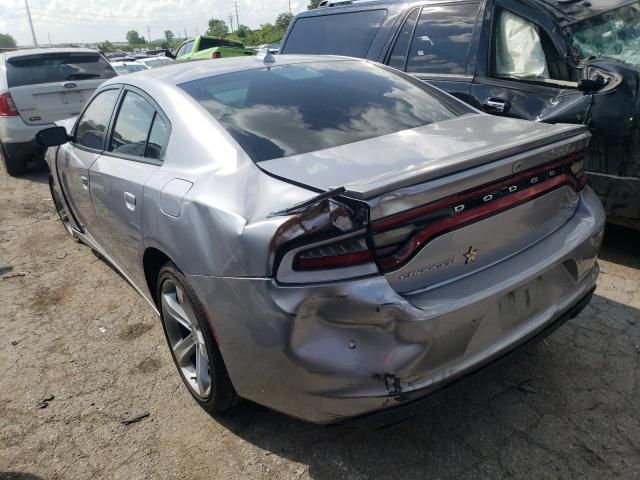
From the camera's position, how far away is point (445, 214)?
188 cm

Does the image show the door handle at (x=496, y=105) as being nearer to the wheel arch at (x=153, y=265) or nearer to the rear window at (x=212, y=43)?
the wheel arch at (x=153, y=265)

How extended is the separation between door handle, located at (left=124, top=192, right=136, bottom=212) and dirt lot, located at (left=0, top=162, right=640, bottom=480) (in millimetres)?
953

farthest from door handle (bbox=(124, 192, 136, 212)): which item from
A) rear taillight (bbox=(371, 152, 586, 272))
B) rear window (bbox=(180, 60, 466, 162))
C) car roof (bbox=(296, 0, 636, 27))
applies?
car roof (bbox=(296, 0, 636, 27))

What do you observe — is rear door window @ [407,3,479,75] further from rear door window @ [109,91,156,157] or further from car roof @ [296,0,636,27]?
rear door window @ [109,91,156,157]

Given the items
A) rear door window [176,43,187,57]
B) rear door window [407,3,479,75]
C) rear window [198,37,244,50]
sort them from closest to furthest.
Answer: rear door window [407,3,479,75] < rear window [198,37,244,50] < rear door window [176,43,187,57]

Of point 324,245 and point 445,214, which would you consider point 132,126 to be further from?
point 445,214

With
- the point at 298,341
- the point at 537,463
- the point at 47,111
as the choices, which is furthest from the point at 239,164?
the point at 47,111

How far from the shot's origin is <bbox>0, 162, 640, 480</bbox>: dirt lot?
218 centimetres

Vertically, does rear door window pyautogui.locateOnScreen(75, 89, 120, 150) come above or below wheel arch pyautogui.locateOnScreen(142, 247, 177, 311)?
above

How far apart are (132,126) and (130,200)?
0.54 m

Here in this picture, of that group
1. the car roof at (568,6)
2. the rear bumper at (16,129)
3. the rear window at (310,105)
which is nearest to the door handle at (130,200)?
the rear window at (310,105)

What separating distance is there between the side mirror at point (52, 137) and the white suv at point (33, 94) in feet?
13.1

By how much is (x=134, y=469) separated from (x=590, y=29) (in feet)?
14.3

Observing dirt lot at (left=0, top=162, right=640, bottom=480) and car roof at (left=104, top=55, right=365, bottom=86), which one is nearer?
dirt lot at (left=0, top=162, right=640, bottom=480)
